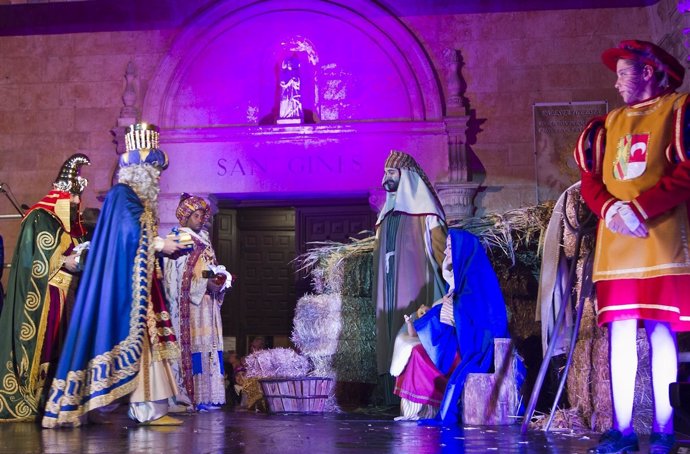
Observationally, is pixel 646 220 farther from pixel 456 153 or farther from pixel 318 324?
pixel 456 153

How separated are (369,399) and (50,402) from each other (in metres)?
3.66

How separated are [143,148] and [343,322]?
121 inches

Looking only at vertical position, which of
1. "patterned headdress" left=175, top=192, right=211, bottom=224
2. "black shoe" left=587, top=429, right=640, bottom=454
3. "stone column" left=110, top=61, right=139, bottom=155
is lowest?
"black shoe" left=587, top=429, right=640, bottom=454

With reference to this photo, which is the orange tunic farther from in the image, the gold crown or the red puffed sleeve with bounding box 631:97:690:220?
the gold crown

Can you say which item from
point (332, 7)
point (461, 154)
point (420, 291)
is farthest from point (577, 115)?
point (420, 291)

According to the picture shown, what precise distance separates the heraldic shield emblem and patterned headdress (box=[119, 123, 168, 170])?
3287 millimetres

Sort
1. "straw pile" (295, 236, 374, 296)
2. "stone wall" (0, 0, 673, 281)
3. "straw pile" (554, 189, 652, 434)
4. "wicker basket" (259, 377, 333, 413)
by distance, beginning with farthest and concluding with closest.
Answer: "stone wall" (0, 0, 673, 281) < "straw pile" (295, 236, 374, 296) < "wicker basket" (259, 377, 333, 413) < "straw pile" (554, 189, 652, 434)

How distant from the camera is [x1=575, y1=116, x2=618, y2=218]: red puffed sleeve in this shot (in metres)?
4.59

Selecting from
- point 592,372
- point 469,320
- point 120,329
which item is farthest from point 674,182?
point 120,329

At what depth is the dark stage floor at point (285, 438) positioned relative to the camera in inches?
179

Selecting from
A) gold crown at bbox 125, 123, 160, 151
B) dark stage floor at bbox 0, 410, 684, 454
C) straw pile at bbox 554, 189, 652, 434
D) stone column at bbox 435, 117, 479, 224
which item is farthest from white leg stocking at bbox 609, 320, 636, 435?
stone column at bbox 435, 117, 479, 224

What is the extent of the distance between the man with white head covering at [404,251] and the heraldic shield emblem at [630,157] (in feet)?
11.2

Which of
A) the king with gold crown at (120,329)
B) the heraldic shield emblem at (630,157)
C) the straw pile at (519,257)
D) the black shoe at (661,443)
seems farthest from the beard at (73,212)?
the black shoe at (661,443)

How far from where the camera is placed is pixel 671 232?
4391 millimetres
